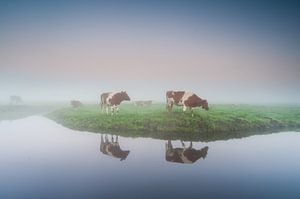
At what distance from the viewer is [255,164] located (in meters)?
9.07

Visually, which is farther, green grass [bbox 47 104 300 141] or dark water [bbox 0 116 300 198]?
green grass [bbox 47 104 300 141]

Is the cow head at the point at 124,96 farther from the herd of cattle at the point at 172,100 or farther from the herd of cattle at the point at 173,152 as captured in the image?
the herd of cattle at the point at 173,152

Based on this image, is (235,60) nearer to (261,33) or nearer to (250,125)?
(261,33)

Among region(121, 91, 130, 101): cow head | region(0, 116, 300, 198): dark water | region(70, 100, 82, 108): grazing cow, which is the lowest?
region(0, 116, 300, 198): dark water

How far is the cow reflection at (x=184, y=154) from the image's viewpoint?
9258 mm

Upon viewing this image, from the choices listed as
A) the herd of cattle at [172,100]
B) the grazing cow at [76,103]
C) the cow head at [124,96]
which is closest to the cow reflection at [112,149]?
the herd of cattle at [172,100]

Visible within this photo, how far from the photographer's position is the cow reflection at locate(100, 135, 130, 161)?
32.0ft

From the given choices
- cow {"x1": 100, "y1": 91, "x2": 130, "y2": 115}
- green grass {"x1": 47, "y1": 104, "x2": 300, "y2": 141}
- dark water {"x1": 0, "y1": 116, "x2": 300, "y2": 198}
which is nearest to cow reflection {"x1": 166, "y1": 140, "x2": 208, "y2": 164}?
dark water {"x1": 0, "y1": 116, "x2": 300, "y2": 198}

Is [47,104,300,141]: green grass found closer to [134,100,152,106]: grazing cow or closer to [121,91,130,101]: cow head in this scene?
[121,91,130,101]: cow head

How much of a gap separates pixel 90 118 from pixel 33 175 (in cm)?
712

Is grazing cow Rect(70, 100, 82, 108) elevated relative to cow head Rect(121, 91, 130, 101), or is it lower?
lower

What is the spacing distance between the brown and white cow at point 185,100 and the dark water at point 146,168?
3403mm

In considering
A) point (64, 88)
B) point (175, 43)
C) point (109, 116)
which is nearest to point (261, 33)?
point (175, 43)

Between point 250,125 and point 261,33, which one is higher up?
point 261,33
